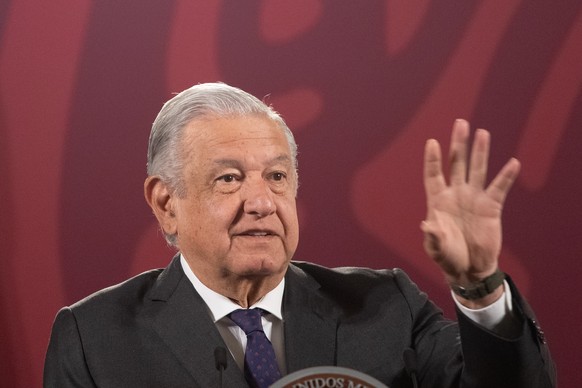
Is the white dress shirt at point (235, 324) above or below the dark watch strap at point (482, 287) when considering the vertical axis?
below

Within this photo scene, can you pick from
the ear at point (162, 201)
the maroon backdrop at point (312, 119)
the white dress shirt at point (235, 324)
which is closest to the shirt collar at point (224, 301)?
the white dress shirt at point (235, 324)

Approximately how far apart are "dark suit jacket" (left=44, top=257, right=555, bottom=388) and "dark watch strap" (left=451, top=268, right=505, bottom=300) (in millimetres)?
245

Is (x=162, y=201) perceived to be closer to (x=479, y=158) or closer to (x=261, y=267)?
(x=261, y=267)

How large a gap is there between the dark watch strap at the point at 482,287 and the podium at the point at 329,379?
0.32 metres

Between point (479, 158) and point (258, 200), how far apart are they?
1.39 ft

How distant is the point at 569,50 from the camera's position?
265 cm

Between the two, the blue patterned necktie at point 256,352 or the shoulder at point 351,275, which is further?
the shoulder at point 351,275

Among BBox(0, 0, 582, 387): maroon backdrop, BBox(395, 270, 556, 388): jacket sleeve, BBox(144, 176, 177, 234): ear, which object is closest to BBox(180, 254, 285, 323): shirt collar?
BBox(144, 176, 177, 234): ear

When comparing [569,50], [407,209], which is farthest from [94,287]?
[569,50]

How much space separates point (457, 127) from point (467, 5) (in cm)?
132

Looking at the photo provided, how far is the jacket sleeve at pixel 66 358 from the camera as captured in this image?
1.71 m

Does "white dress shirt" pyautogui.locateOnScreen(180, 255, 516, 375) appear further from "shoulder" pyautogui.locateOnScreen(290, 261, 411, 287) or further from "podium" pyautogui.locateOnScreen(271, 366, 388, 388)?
"podium" pyautogui.locateOnScreen(271, 366, 388, 388)

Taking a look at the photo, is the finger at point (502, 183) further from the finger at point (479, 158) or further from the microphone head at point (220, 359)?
the microphone head at point (220, 359)

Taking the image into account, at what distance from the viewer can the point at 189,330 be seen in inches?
67.7
